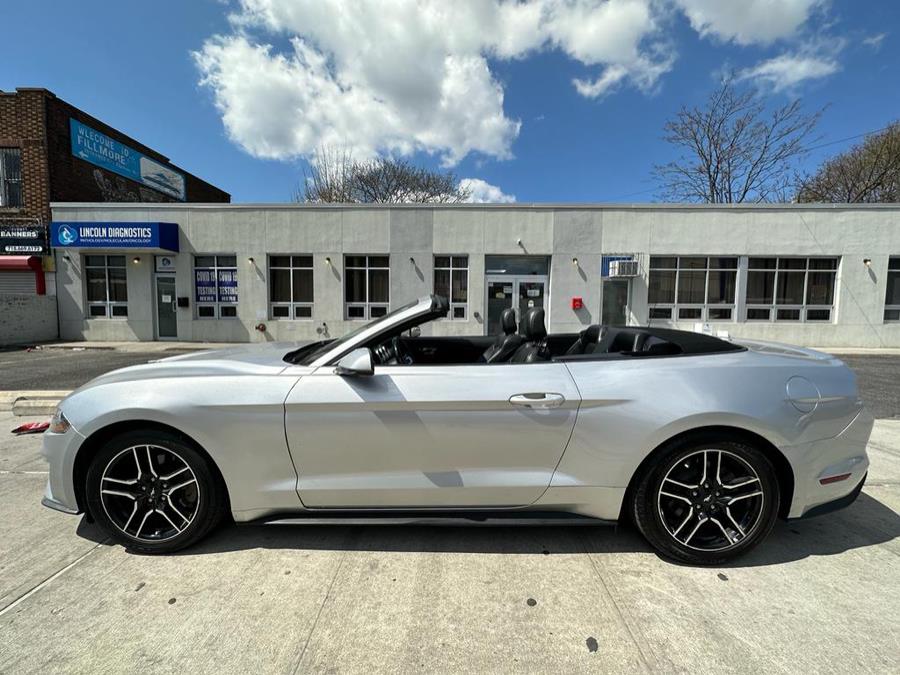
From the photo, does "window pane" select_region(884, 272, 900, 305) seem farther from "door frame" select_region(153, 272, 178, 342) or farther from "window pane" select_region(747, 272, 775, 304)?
"door frame" select_region(153, 272, 178, 342)

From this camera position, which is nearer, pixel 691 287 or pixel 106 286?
pixel 691 287

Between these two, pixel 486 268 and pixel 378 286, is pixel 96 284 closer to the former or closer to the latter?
pixel 378 286

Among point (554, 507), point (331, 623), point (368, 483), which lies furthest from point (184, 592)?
point (554, 507)

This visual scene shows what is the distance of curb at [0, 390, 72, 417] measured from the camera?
203 inches

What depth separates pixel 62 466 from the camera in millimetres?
2348

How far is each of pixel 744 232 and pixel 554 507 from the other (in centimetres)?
1506

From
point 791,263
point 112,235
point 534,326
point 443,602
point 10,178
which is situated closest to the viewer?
point 443,602

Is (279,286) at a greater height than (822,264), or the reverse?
(822,264)

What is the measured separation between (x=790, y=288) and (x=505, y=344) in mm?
15363

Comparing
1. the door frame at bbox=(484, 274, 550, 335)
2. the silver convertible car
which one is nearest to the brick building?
the door frame at bbox=(484, 274, 550, 335)

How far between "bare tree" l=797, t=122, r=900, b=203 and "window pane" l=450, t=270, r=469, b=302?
21.8 metres

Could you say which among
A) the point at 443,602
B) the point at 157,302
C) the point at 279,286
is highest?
the point at 279,286

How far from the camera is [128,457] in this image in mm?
2361

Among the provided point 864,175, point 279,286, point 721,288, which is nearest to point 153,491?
point 279,286
